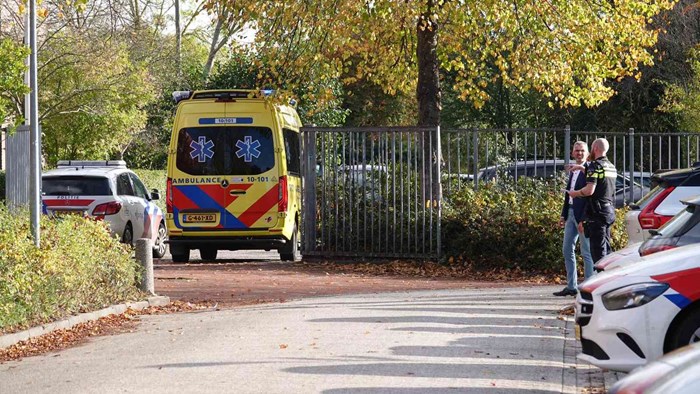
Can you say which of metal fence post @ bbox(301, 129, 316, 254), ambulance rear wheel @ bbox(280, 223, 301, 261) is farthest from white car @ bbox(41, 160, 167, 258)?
metal fence post @ bbox(301, 129, 316, 254)

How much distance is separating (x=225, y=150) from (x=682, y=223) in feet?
36.5

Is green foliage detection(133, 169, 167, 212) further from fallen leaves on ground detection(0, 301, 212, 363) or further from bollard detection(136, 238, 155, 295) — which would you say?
fallen leaves on ground detection(0, 301, 212, 363)

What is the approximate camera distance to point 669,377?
13.5ft

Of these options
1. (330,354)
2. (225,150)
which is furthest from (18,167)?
(330,354)

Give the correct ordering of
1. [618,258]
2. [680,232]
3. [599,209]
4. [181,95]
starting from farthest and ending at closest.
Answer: [181,95] → [599,209] → [618,258] → [680,232]

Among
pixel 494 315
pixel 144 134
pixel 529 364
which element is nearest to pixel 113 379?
pixel 529 364

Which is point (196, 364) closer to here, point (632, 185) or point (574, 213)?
point (574, 213)

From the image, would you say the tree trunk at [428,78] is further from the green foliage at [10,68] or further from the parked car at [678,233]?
the parked car at [678,233]

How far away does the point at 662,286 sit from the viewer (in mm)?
7953

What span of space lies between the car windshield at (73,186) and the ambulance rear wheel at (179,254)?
1.57 metres

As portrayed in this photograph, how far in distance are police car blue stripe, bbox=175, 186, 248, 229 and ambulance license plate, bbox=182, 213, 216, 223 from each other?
0.14m

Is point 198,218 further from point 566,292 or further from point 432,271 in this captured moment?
point 566,292

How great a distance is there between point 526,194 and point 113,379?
11.8 metres

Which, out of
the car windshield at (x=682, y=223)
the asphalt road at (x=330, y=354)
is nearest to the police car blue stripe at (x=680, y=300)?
the asphalt road at (x=330, y=354)
